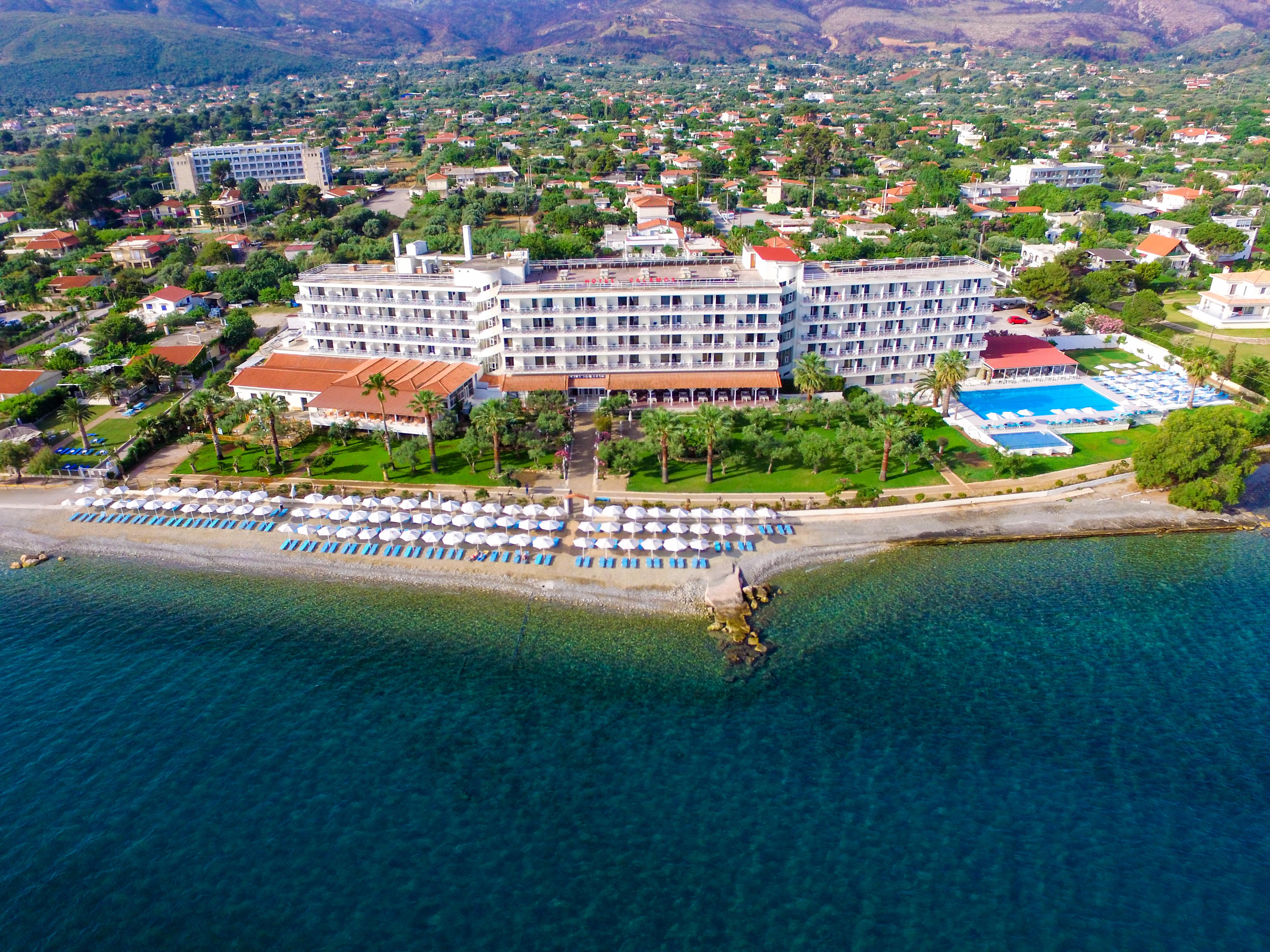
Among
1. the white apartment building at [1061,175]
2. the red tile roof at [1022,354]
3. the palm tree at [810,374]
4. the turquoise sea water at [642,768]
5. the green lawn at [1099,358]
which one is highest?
the white apartment building at [1061,175]

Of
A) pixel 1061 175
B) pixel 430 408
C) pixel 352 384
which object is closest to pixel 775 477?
pixel 430 408

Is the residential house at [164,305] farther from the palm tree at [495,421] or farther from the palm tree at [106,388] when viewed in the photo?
the palm tree at [495,421]

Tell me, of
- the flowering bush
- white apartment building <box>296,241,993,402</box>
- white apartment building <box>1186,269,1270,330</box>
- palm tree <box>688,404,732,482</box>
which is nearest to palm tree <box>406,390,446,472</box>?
white apartment building <box>296,241,993,402</box>

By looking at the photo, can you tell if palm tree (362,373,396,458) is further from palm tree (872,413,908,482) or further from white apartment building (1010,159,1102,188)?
white apartment building (1010,159,1102,188)

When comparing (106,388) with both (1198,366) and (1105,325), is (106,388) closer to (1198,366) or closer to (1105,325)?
(1198,366)

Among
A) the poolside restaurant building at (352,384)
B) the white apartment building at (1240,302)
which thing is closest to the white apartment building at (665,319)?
the poolside restaurant building at (352,384)

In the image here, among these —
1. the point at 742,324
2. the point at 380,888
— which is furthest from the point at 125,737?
the point at 742,324

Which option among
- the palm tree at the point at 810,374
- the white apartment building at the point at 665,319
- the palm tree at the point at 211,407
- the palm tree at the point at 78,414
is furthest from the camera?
the white apartment building at the point at 665,319
